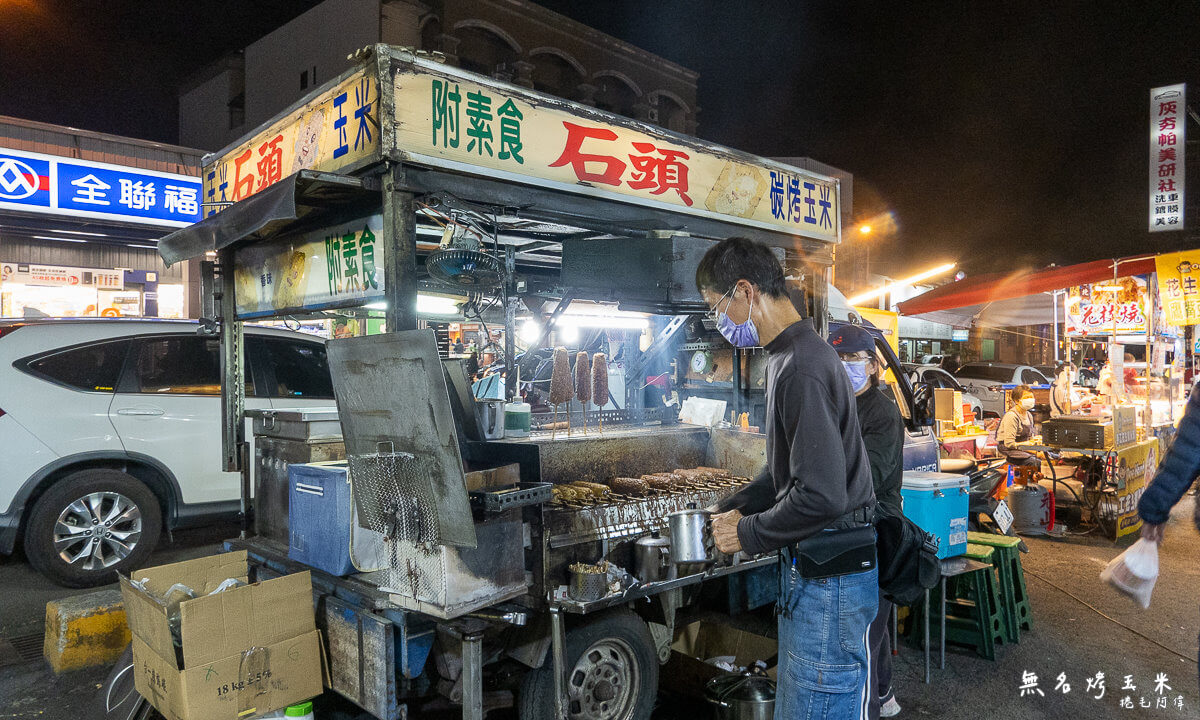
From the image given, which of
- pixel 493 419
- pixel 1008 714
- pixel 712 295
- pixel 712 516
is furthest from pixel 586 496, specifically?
pixel 1008 714

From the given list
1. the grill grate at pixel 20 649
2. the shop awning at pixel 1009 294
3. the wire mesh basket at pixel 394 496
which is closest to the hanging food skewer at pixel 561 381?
the wire mesh basket at pixel 394 496

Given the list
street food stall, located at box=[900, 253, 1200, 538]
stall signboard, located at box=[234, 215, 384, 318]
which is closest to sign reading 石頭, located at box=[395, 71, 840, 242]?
stall signboard, located at box=[234, 215, 384, 318]

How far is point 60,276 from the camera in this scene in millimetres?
11422

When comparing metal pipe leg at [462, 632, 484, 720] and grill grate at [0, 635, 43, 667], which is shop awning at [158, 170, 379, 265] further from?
grill grate at [0, 635, 43, 667]

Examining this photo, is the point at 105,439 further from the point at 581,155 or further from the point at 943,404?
the point at 943,404

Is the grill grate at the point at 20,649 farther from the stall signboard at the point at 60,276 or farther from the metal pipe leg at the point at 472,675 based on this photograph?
the stall signboard at the point at 60,276

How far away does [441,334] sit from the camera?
23.4 feet

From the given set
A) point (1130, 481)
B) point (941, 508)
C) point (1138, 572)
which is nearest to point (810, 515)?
point (1138, 572)

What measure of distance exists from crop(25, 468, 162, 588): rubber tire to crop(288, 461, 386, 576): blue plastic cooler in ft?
11.8

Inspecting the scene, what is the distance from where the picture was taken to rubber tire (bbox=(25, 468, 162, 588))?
598 centimetres

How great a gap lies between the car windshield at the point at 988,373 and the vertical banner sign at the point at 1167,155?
692 cm

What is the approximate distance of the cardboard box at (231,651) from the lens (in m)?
3.08

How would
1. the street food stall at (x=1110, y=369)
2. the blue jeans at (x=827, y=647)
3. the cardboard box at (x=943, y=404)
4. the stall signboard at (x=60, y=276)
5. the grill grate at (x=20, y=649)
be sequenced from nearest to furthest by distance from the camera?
the blue jeans at (x=827, y=647) → the grill grate at (x=20, y=649) → the cardboard box at (x=943, y=404) → the street food stall at (x=1110, y=369) → the stall signboard at (x=60, y=276)

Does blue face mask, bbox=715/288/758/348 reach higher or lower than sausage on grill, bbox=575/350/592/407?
higher
